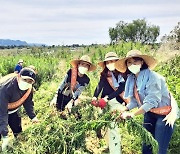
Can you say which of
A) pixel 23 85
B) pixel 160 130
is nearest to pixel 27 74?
pixel 23 85

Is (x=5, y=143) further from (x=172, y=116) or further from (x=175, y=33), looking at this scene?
(x=175, y=33)

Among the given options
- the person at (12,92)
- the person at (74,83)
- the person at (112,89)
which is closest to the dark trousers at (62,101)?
the person at (74,83)

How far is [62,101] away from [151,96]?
2085 millimetres

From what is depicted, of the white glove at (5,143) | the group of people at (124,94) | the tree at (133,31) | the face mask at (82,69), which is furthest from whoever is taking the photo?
the tree at (133,31)

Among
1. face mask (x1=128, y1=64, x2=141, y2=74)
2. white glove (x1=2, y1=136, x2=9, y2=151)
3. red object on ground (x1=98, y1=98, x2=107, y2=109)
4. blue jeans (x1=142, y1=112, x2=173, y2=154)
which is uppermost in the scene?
face mask (x1=128, y1=64, x2=141, y2=74)

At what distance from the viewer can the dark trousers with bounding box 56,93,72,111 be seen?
5488mm

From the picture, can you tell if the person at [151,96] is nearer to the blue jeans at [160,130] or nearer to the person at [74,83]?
the blue jeans at [160,130]

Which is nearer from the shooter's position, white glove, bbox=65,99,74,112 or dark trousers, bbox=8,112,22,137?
dark trousers, bbox=8,112,22,137

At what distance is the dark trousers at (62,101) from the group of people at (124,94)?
169 mm

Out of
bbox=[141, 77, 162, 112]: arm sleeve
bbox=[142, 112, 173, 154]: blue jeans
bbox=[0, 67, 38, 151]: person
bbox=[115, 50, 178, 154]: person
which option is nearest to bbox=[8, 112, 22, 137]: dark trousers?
bbox=[0, 67, 38, 151]: person

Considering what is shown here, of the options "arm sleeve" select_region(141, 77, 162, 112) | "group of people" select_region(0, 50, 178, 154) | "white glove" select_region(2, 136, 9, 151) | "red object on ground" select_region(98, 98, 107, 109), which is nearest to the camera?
"arm sleeve" select_region(141, 77, 162, 112)

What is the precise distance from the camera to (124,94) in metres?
4.20

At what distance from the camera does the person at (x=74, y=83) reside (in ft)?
17.3

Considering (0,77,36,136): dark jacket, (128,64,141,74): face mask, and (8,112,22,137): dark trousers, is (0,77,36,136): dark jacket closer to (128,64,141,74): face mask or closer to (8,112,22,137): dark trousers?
(8,112,22,137): dark trousers
